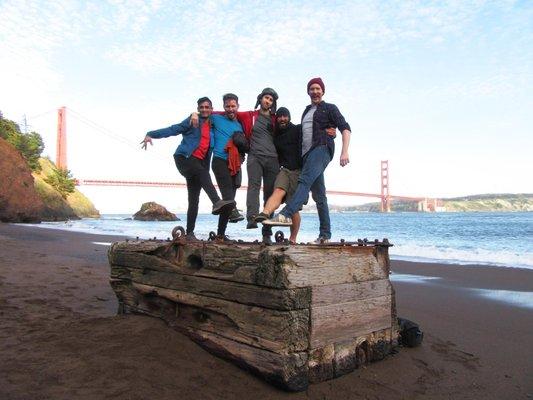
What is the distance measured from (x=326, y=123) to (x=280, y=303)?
205cm

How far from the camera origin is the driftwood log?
2.39 m

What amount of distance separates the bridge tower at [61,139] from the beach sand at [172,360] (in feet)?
199

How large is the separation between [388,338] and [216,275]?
4.76 ft

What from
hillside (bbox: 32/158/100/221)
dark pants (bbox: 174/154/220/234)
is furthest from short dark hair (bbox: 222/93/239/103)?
hillside (bbox: 32/158/100/221)

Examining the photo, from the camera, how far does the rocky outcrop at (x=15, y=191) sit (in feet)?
91.1

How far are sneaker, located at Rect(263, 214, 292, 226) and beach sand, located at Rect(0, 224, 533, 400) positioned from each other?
1151 mm

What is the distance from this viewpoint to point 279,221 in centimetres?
355

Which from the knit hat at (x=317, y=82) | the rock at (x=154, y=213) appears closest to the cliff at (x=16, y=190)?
the rock at (x=154, y=213)

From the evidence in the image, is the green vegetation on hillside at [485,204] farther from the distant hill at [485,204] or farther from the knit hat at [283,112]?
the knit hat at [283,112]

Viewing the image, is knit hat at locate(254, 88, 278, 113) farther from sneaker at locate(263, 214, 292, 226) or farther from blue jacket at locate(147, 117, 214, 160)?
sneaker at locate(263, 214, 292, 226)

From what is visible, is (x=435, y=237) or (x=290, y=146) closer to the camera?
(x=290, y=146)

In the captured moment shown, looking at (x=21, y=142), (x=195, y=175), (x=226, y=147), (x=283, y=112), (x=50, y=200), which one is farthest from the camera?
(x=21, y=142)

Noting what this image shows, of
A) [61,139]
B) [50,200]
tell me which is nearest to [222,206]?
[50,200]

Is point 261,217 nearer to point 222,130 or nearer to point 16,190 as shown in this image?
point 222,130
